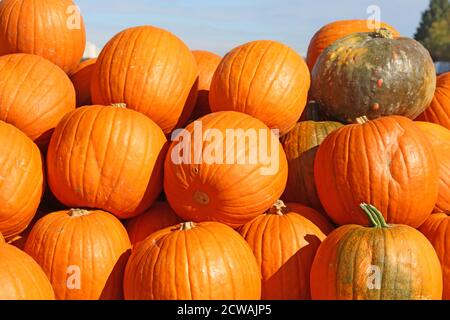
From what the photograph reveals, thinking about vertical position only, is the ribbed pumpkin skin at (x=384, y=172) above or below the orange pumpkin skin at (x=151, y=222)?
above

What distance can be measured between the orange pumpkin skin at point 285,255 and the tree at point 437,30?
53.4 m

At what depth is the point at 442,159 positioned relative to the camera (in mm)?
3389

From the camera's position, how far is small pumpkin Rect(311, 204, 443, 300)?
8.37 ft

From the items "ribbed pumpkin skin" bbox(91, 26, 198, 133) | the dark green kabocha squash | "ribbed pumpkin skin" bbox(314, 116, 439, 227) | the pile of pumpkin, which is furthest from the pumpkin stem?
"ribbed pumpkin skin" bbox(91, 26, 198, 133)

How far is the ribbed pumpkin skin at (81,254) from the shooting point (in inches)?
111

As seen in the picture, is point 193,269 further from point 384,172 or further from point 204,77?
point 204,77

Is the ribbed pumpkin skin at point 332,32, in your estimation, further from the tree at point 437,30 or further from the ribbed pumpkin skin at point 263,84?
the tree at point 437,30

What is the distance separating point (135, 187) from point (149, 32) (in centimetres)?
116

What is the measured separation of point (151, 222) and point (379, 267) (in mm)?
1403

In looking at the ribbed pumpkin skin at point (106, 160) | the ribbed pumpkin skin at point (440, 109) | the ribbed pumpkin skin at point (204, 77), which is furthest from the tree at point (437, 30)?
the ribbed pumpkin skin at point (106, 160)

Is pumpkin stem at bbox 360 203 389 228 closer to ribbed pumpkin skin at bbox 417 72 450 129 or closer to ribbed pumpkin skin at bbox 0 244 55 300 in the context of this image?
ribbed pumpkin skin at bbox 417 72 450 129

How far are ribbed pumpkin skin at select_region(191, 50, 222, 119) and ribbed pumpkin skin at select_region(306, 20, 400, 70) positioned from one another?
95 centimetres

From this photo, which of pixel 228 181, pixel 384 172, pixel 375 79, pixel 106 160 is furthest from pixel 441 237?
pixel 106 160

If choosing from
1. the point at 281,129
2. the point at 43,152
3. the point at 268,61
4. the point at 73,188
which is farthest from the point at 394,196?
the point at 43,152
